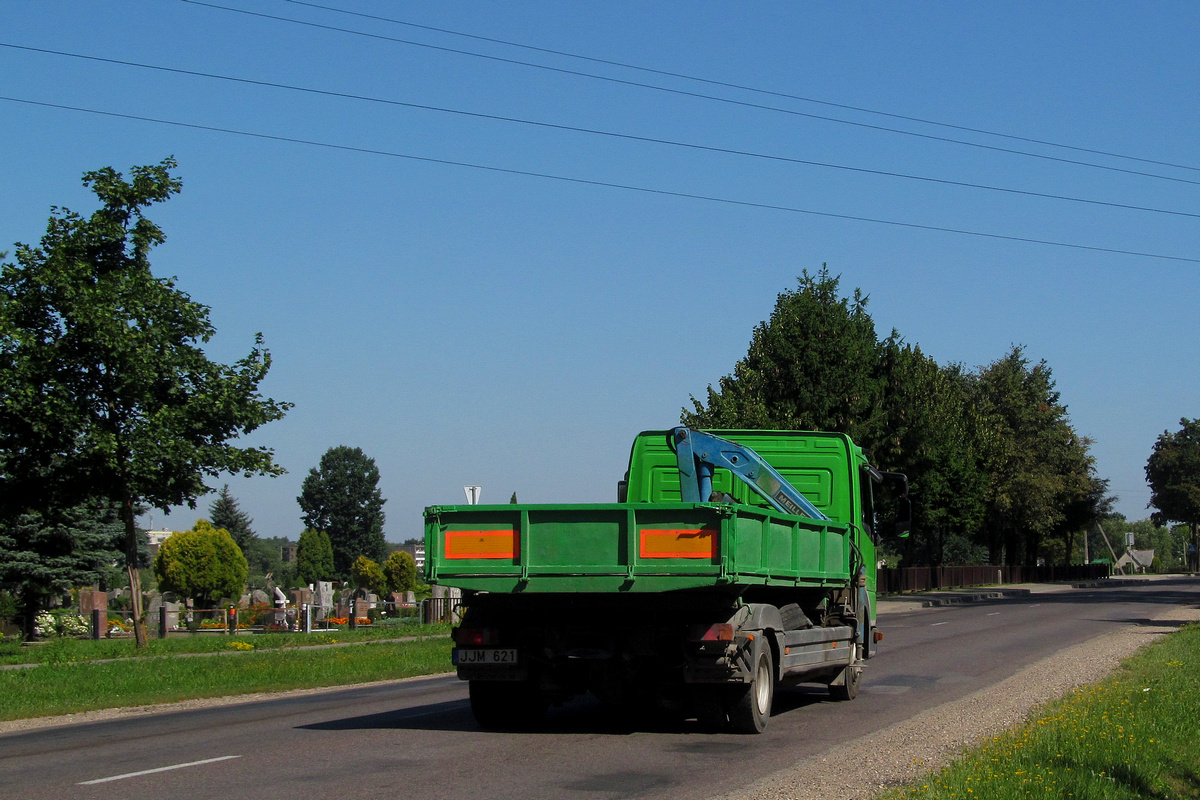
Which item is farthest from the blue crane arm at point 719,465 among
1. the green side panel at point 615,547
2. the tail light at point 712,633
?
the tail light at point 712,633

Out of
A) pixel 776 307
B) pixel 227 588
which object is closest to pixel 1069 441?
pixel 776 307

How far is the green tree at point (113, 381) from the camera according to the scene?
21.4 m

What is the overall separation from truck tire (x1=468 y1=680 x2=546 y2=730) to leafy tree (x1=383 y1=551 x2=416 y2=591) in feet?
253

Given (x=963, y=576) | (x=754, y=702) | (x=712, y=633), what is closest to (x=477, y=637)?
(x=712, y=633)

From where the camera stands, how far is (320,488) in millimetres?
132500

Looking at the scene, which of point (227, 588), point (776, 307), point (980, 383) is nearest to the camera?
point (776, 307)

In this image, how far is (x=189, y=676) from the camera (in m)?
18.1

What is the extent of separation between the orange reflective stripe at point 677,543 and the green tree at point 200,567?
48089mm

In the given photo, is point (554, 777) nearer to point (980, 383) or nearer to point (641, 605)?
point (641, 605)

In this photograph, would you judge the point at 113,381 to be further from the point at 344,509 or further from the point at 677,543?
the point at 344,509

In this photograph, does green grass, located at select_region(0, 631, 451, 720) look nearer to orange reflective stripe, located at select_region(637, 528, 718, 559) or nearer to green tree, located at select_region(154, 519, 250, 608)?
orange reflective stripe, located at select_region(637, 528, 718, 559)

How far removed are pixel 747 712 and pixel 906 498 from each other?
5.03m

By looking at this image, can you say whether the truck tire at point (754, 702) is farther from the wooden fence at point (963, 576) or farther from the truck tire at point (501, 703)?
the wooden fence at point (963, 576)

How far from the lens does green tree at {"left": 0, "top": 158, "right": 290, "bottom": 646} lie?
21.4 metres
